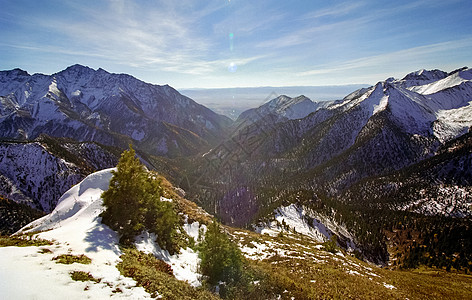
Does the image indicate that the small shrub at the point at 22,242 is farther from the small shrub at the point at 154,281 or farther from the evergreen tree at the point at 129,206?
the small shrub at the point at 154,281

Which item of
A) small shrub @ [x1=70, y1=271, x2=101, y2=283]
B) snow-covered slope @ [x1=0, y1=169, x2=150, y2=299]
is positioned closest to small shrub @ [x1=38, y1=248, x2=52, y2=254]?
snow-covered slope @ [x1=0, y1=169, x2=150, y2=299]

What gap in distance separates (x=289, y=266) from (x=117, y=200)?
19.6 m

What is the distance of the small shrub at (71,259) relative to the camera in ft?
40.8

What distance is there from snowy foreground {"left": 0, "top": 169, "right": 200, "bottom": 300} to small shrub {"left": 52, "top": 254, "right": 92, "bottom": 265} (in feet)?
0.92

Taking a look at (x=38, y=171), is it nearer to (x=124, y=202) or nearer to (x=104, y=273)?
(x=124, y=202)

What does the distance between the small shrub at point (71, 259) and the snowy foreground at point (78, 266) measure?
0.28 m

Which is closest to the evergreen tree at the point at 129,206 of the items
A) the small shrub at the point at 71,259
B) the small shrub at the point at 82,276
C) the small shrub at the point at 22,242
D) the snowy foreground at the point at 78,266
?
the snowy foreground at the point at 78,266

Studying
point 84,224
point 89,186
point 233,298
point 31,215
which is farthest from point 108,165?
point 233,298

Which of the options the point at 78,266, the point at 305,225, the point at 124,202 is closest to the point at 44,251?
the point at 78,266

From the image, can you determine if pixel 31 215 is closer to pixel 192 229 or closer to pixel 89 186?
pixel 89 186

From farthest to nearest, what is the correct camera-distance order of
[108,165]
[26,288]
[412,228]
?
[108,165], [412,228], [26,288]

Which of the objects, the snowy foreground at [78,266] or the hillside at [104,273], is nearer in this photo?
the snowy foreground at [78,266]

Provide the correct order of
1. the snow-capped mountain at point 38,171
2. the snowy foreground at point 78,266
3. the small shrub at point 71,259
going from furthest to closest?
1. the snow-capped mountain at point 38,171
2. the small shrub at point 71,259
3. the snowy foreground at point 78,266

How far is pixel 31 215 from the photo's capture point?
94688mm
